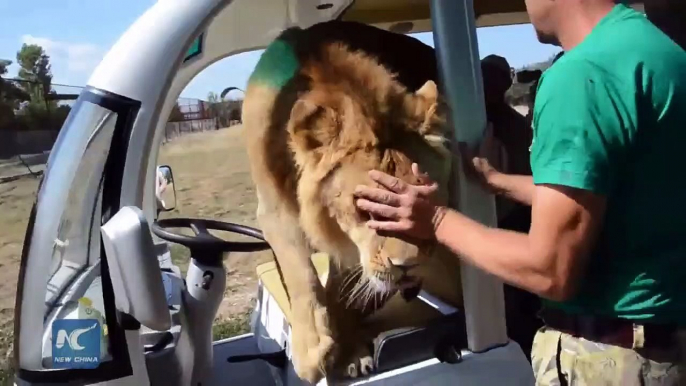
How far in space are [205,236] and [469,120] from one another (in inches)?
42.8

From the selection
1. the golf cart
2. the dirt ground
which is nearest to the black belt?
the golf cart

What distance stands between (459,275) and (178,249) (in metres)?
2.58

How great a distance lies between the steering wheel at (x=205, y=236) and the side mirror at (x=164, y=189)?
0.23 m

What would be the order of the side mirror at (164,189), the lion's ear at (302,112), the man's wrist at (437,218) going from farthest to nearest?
the side mirror at (164,189) → the lion's ear at (302,112) → the man's wrist at (437,218)

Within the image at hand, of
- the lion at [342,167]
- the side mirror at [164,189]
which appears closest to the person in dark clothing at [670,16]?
the lion at [342,167]

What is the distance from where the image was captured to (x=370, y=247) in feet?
6.85

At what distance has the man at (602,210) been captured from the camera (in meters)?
1.25

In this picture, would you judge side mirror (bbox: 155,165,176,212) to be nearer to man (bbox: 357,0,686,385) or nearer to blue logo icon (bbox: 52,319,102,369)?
blue logo icon (bbox: 52,319,102,369)

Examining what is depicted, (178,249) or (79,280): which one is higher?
(79,280)

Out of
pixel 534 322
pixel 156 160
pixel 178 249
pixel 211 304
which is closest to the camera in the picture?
pixel 534 322

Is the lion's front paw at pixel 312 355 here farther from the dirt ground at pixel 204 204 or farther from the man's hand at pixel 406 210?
the dirt ground at pixel 204 204

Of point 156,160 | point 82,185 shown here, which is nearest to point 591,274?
point 82,185

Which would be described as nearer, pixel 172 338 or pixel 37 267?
pixel 37 267

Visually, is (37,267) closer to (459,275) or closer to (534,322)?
(459,275)
